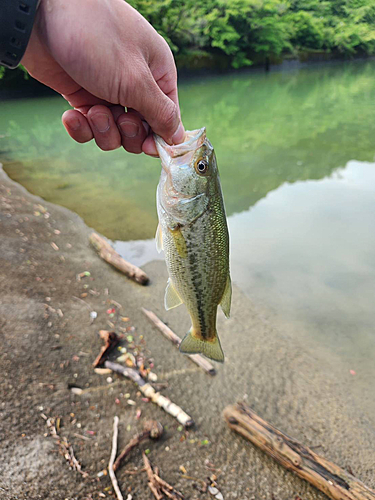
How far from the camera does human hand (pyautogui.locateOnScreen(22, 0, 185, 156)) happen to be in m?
1.76

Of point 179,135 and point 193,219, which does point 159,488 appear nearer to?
point 193,219

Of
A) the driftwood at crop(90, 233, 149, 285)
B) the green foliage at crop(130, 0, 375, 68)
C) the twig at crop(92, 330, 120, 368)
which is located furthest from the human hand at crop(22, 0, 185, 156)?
the green foliage at crop(130, 0, 375, 68)

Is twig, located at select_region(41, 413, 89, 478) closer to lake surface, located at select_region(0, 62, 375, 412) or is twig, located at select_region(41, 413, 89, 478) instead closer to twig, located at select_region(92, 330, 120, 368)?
twig, located at select_region(92, 330, 120, 368)

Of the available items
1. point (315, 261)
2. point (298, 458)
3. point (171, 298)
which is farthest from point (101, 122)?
point (315, 261)

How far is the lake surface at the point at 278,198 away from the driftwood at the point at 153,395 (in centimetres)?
246

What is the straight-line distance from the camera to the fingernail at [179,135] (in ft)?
7.61

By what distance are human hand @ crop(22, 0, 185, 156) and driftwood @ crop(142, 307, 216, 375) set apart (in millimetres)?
3151

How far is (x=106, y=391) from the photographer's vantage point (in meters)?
4.10

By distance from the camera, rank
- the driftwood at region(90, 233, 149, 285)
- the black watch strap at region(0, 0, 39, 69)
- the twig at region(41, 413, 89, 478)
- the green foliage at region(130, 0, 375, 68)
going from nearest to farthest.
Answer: the black watch strap at region(0, 0, 39, 69) → the twig at region(41, 413, 89, 478) → the driftwood at region(90, 233, 149, 285) → the green foliage at region(130, 0, 375, 68)

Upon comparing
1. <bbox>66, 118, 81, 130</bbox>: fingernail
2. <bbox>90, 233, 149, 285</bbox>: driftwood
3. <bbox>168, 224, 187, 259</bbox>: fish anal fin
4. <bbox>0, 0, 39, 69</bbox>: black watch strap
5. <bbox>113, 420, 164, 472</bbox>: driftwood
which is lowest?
<bbox>90, 233, 149, 285</bbox>: driftwood

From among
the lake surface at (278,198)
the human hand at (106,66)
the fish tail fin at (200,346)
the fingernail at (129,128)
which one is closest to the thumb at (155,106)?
the human hand at (106,66)

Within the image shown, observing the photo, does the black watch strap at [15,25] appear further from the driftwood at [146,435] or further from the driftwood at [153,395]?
the driftwood at [153,395]

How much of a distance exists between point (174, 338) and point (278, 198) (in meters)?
6.74

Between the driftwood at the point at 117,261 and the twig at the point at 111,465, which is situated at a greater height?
the twig at the point at 111,465
